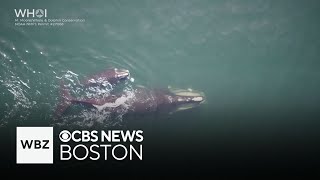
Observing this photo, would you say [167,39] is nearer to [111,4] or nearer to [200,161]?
[111,4]

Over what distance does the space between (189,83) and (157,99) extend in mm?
468

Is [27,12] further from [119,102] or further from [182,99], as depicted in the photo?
[182,99]

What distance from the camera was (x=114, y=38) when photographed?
513 cm

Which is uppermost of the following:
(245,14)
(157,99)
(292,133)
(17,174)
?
(245,14)

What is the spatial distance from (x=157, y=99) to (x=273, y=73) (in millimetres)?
1655

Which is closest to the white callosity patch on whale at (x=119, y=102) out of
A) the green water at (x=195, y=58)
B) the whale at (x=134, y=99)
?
the whale at (x=134, y=99)

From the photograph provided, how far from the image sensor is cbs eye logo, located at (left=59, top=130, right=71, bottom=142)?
4.96 metres

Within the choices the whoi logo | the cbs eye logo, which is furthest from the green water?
the cbs eye logo

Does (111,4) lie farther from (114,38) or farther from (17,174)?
(17,174)

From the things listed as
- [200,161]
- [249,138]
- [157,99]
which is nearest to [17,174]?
[157,99]

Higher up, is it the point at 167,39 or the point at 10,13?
the point at 10,13

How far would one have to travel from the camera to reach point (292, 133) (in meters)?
5.45

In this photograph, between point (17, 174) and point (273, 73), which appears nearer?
point (17, 174)

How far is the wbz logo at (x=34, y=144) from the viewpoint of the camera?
491 cm
